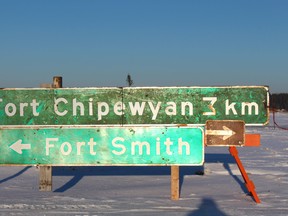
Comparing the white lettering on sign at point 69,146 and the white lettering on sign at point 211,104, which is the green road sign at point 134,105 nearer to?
the white lettering on sign at point 211,104

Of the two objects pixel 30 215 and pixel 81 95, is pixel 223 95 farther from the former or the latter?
pixel 30 215

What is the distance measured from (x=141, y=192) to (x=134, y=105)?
4.54ft

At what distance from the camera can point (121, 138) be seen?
5738 millimetres

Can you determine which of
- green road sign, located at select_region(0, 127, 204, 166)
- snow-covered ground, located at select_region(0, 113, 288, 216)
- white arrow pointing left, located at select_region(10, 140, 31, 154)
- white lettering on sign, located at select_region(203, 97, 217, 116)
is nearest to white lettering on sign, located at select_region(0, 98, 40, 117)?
green road sign, located at select_region(0, 127, 204, 166)

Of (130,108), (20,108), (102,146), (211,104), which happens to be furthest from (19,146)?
(211,104)

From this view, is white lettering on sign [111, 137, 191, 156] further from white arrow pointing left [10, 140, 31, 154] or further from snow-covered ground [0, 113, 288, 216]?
white arrow pointing left [10, 140, 31, 154]

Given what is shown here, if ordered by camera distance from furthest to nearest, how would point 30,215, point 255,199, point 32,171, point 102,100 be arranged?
Answer: point 32,171 < point 102,100 < point 255,199 < point 30,215

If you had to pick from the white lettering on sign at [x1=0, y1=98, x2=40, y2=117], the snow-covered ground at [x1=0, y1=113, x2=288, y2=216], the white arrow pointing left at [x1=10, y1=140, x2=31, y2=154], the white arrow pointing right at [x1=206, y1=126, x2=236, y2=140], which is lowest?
the snow-covered ground at [x1=0, y1=113, x2=288, y2=216]

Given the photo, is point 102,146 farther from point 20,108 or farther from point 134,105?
point 20,108

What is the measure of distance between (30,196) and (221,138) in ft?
9.27

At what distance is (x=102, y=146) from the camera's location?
18.9 feet

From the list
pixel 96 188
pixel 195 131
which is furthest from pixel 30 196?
pixel 195 131

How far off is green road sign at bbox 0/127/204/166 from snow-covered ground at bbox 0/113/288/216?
0.54m

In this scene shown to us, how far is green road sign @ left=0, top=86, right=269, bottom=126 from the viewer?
582 cm
